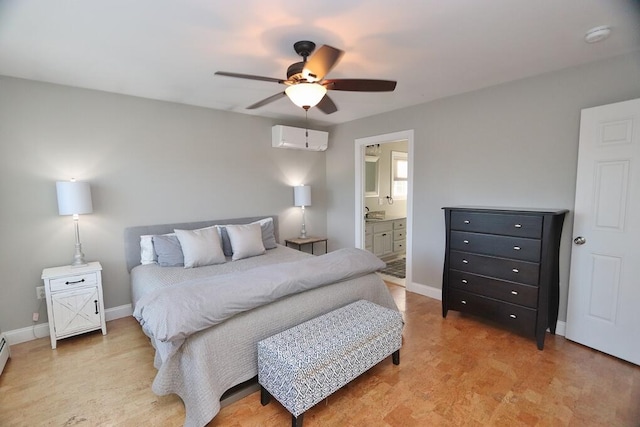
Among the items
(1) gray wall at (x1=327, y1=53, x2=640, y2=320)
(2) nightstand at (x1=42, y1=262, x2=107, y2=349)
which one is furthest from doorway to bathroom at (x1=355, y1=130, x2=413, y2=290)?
(2) nightstand at (x1=42, y1=262, x2=107, y2=349)

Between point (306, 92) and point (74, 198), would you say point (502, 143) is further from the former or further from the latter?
point (74, 198)

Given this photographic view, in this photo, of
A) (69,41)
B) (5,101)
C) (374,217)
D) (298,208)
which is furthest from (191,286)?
(374,217)

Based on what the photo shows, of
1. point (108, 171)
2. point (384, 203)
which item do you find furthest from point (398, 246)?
point (108, 171)

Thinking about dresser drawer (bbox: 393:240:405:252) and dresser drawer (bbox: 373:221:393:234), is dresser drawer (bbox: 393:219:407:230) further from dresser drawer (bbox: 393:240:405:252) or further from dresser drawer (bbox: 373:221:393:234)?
dresser drawer (bbox: 393:240:405:252)

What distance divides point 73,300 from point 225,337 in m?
1.83

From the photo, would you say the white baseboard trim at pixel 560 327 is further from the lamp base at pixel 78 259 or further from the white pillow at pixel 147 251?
the lamp base at pixel 78 259

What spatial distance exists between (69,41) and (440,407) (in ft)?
11.4

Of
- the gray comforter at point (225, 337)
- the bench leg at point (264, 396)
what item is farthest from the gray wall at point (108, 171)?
the bench leg at point (264, 396)

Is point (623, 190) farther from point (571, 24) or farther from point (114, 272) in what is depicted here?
point (114, 272)

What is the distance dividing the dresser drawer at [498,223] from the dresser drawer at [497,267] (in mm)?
254

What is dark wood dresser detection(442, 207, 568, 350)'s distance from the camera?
2521 mm

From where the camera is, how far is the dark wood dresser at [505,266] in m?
2.52

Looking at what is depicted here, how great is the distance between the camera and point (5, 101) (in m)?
2.63

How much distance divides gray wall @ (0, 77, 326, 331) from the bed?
0.91 m
